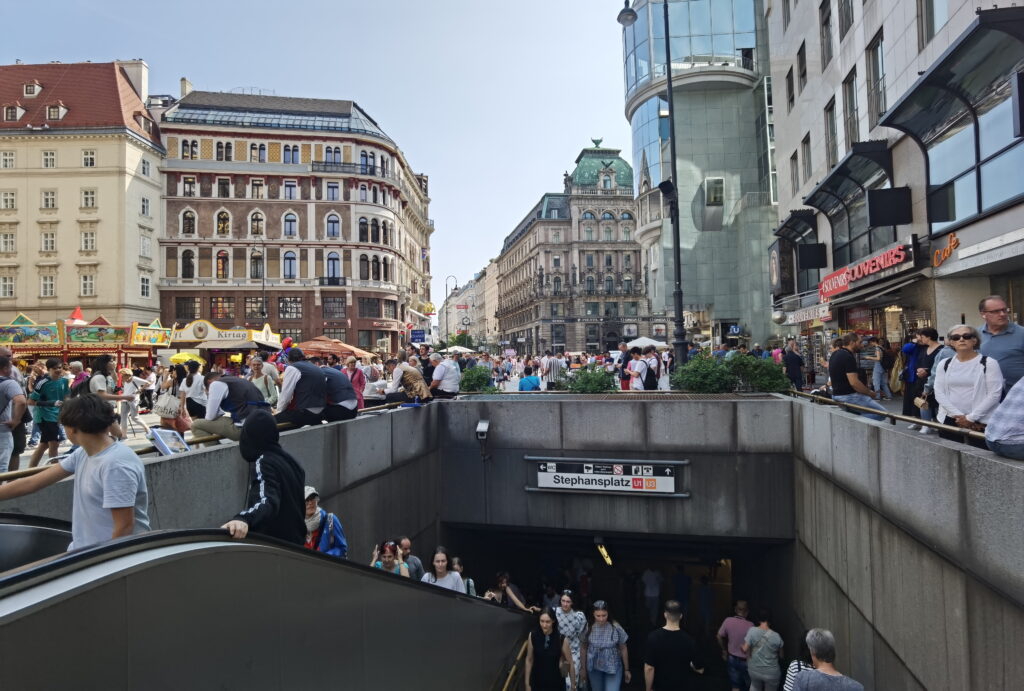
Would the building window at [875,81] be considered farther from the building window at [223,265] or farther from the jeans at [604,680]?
the building window at [223,265]

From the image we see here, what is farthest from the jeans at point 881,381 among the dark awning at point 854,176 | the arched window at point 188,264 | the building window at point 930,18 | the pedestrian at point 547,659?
the arched window at point 188,264

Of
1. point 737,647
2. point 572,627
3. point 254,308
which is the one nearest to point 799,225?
point 737,647

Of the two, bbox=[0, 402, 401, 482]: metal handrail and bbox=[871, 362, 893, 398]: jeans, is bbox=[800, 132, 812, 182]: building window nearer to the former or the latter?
bbox=[871, 362, 893, 398]: jeans

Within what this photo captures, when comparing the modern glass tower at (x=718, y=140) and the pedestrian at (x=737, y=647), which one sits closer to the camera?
the pedestrian at (x=737, y=647)

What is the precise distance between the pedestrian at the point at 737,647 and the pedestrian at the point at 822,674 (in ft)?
13.7

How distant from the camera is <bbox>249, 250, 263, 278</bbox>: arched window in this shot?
54.5 meters

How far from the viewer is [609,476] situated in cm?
1159

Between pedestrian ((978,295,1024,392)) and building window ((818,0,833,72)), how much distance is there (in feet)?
65.0

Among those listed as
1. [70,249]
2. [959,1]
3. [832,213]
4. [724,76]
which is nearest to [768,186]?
[724,76]

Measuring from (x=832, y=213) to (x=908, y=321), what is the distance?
6.97 metres

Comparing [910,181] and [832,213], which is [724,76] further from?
[910,181]

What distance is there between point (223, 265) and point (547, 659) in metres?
52.8

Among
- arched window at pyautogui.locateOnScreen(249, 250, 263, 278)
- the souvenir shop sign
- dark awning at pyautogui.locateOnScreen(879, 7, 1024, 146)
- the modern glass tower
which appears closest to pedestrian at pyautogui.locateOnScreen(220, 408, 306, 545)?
dark awning at pyautogui.locateOnScreen(879, 7, 1024, 146)

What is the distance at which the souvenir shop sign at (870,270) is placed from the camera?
599 inches
